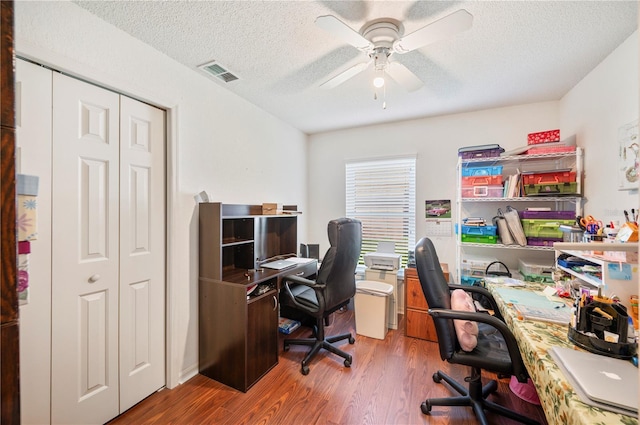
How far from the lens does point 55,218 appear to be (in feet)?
4.69

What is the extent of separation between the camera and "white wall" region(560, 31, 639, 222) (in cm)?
169

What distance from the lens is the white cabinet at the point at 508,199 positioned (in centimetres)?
242

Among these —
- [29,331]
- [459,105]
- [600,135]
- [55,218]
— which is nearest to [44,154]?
[55,218]

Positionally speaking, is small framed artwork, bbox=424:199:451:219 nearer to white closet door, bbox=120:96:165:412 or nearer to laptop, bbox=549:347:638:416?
laptop, bbox=549:347:638:416

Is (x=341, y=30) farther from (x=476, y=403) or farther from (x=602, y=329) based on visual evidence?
(x=476, y=403)

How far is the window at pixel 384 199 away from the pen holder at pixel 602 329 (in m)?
2.18

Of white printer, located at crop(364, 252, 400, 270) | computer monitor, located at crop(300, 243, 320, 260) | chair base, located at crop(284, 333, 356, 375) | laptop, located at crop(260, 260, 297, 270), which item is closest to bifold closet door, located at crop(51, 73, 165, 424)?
laptop, located at crop(260, 260, 297, 270)

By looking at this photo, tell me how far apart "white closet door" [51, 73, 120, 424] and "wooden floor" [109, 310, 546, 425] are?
348 millimetres

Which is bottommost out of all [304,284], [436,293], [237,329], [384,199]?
[237,329]

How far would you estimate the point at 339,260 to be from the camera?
7.05 ft

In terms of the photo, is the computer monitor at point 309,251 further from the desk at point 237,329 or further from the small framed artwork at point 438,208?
the small framed artwork at point 438,208

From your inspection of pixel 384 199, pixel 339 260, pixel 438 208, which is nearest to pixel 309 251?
pixel 384 199

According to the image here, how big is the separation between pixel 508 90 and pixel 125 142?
3221 mm

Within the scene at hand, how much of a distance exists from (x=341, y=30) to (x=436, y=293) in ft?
5.14
